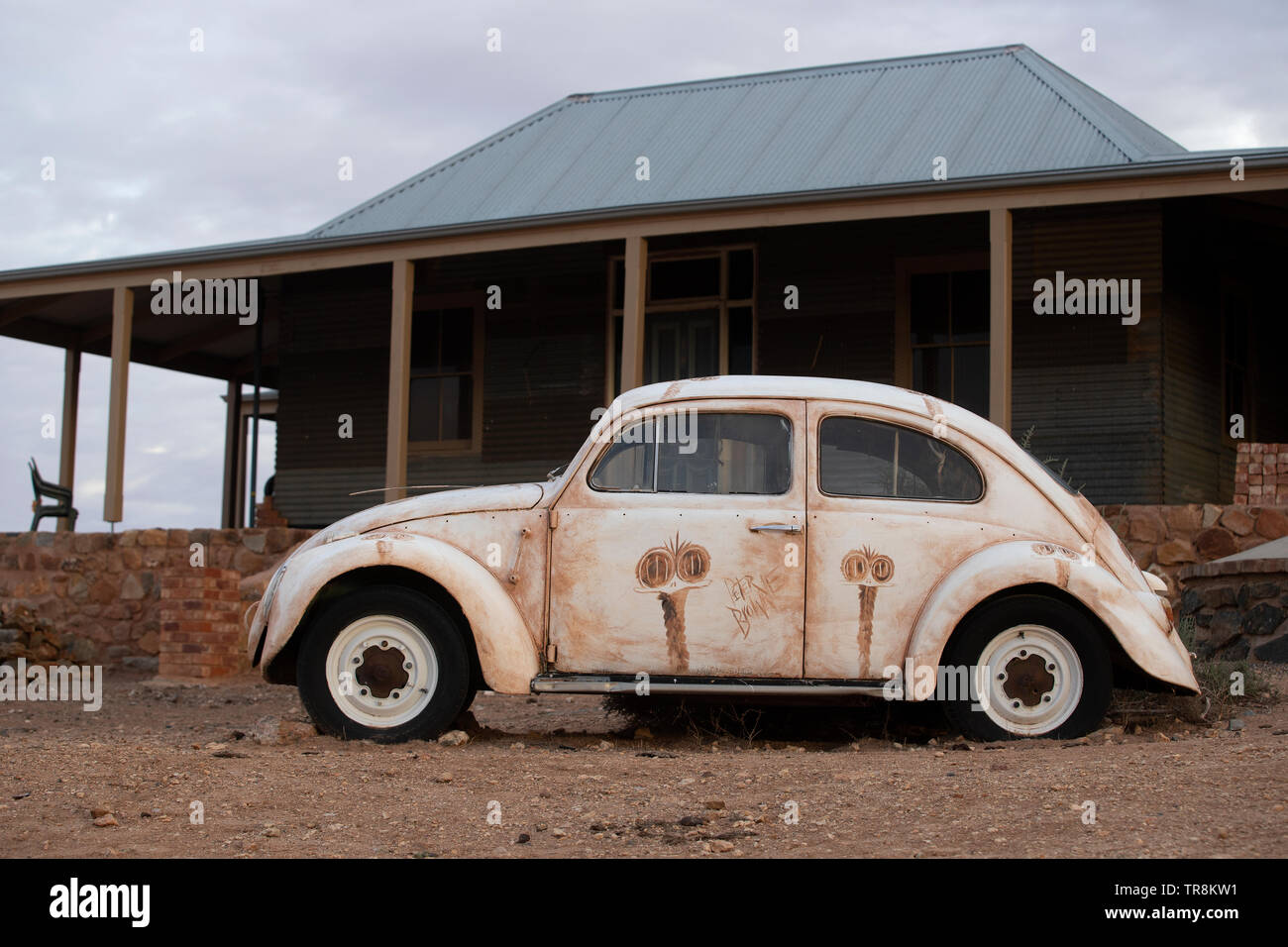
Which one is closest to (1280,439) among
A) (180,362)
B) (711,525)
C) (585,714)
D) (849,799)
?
(585,714)

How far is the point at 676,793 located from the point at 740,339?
9.93 metres

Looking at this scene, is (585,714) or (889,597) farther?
(585,714)

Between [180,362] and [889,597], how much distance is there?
1474cm

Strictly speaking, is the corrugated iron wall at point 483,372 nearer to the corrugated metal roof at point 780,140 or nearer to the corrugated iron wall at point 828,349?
the corrugated iron wall at point 828,349

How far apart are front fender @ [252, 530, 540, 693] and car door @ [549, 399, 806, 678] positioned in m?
0.19

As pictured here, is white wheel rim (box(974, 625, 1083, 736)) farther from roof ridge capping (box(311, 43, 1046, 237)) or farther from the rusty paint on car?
roof ridge capping (box(311, 43, 1046, 237))

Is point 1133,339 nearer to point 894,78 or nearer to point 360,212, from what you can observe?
point 894,78

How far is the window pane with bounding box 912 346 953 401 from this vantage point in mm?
13938

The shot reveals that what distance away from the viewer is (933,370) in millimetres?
14008

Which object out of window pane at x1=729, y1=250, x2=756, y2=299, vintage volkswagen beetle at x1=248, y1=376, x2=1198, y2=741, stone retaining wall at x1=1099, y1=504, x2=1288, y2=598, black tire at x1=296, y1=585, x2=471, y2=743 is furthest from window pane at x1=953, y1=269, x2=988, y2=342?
black tire at x1=296, y1=585, x2=471, y2=743

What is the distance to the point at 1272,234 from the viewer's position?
1395 centimetres

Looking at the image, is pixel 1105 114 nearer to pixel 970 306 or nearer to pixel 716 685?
pixel 970 306

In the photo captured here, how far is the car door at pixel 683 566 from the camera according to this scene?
6.34 metres

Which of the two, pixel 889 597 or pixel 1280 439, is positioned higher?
pixel 1280 439
